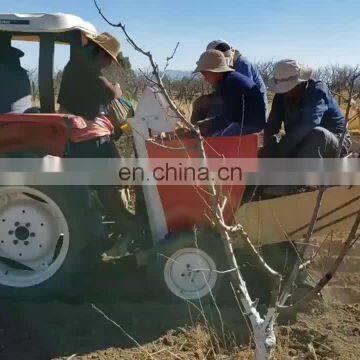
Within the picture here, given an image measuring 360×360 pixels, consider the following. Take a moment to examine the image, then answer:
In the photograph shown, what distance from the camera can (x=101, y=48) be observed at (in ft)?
13.7

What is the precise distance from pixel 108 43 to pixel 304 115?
132 cm

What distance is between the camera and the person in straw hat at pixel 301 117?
13.4 feet

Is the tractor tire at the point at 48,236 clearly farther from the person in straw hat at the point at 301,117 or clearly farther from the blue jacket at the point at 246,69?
the blue jacket at the point at 246,69

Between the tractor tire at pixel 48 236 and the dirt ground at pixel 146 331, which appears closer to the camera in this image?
the dirt ground at pixel 146 331

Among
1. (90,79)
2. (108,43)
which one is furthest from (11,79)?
(108,43)

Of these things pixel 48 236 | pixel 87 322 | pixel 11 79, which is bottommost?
pixel 87 322

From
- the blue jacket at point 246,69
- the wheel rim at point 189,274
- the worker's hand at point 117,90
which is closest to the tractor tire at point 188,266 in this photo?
the wheel rim at point 189,274

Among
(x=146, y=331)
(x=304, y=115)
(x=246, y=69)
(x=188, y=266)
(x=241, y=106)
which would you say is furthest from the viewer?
(x=246, y=69)

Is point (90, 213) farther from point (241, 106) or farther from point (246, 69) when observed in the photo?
point (246, 69)

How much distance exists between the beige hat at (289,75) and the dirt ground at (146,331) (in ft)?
3.71

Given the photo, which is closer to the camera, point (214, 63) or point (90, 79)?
point (90, 79)

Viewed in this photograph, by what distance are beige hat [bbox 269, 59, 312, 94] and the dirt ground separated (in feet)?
3.71

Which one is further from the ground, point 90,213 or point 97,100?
point 97,100

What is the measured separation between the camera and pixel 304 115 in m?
4.14
